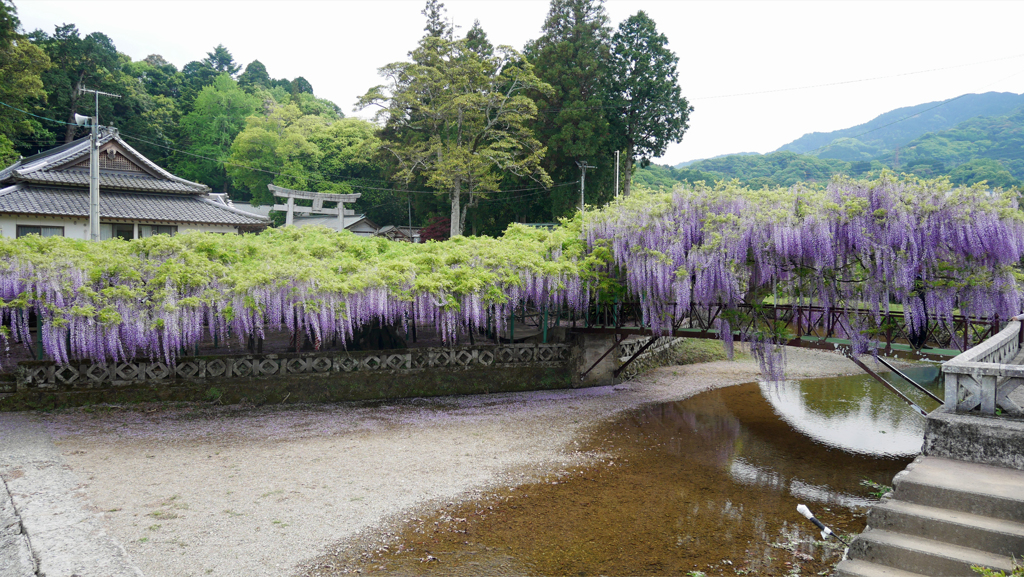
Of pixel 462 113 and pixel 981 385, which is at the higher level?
pixel 462 113

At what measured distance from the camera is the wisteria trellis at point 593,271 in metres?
11.2

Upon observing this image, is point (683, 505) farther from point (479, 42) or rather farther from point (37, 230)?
point (479, 42)

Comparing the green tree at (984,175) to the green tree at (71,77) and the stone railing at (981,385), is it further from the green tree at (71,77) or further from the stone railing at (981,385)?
the green tree at (71,77)

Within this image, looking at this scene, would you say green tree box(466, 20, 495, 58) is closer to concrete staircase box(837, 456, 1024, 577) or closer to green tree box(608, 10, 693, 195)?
green tree box(608, 10, 693, 195)

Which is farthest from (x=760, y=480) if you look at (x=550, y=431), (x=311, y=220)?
(x=311, y=220)

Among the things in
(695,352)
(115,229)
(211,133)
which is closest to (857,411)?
(695,352)

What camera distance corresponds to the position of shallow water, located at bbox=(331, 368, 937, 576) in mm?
6863

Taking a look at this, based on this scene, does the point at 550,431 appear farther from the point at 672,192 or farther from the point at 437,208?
the point at 437,208

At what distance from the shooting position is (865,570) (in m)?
4.78

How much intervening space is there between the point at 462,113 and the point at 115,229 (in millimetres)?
16657

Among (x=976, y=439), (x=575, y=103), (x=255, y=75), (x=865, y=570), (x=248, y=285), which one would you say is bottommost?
(x=865, y=570)

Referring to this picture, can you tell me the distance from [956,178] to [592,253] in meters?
43.3

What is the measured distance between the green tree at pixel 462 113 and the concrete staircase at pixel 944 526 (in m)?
25.0

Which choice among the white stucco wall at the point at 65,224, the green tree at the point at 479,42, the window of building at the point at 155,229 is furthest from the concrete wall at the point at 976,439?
the green tree at the point at 479,42
